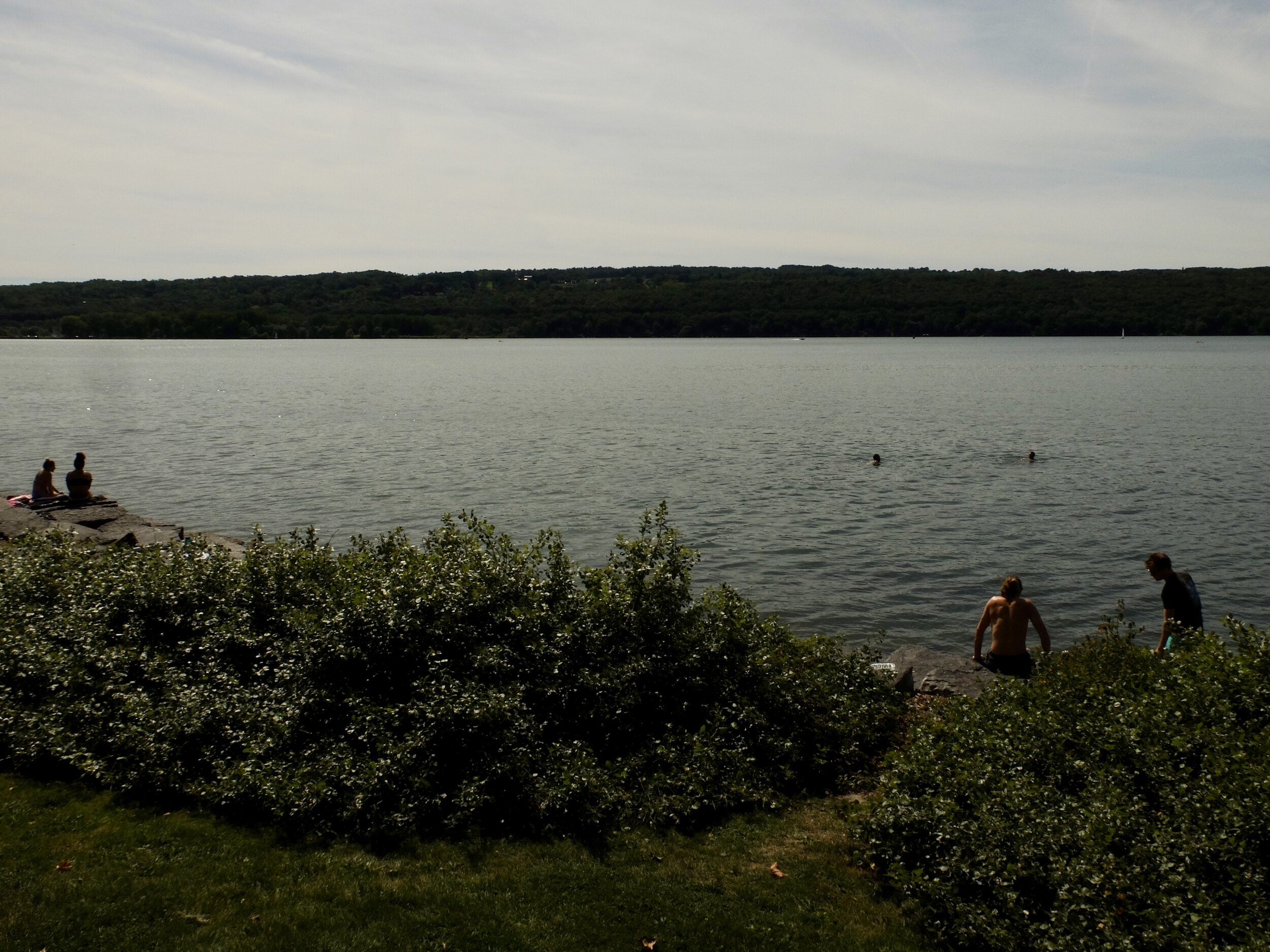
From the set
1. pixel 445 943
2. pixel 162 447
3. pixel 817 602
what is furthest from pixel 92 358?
pixel 445 943

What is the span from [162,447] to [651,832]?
4021cm

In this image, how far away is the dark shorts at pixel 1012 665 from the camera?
13.9 meters

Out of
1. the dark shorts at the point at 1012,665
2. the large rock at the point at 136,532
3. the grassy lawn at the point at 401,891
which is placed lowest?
the dark shorts at the point at 1012,665

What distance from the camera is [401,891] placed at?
7.28 m

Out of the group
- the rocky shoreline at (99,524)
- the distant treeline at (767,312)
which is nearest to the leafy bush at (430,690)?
the rocky shoreline at (99,524)

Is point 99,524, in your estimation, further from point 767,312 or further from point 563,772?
point 767,312

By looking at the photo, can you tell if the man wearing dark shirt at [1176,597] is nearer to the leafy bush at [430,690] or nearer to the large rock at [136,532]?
the leafy bush at [430,690]

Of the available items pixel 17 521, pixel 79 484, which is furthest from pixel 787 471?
pixel 17 521

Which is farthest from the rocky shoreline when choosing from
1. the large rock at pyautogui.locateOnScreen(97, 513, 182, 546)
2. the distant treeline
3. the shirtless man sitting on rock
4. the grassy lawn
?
the distant treeline

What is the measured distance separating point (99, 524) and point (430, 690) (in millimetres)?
17104

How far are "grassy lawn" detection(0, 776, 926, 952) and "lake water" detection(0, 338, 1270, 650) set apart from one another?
9978 millimetres

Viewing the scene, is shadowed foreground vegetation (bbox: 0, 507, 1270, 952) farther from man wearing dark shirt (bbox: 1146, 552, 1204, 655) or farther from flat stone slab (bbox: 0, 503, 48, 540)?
flat stone slab (bbox: 0, 503, 48, 540)

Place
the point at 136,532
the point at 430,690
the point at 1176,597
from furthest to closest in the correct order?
the point at 136,532 → the point at 1176,597 → the point at 430,690

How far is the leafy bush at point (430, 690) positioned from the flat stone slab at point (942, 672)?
1506mm
